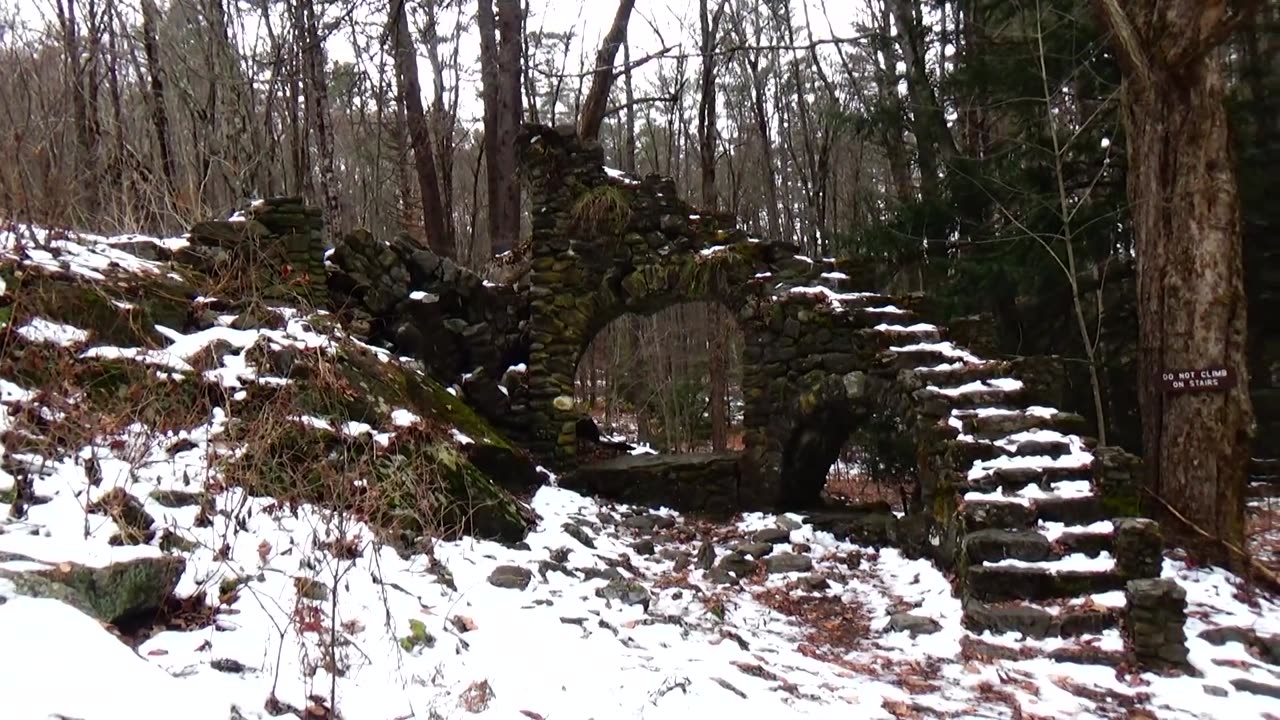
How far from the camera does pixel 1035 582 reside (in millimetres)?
5180

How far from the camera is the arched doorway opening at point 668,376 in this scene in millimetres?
16578

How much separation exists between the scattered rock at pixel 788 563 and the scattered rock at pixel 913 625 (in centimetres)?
146

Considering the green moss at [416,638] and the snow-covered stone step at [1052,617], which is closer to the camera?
the green moss at [416,638]

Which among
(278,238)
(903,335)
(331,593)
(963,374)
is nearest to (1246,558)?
(963,374)

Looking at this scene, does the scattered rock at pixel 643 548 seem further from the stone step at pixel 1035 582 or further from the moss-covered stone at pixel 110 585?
the moss-covered stone at pixel 110 585

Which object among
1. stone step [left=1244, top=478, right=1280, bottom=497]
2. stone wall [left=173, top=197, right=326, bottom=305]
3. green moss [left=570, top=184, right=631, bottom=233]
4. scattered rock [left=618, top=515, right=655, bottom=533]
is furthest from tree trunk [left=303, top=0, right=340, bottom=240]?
stone step [left=1244, top=478, right=1280, bottom=497]

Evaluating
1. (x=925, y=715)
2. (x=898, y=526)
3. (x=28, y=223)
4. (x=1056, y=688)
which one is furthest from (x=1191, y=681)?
(x=28, y=223)

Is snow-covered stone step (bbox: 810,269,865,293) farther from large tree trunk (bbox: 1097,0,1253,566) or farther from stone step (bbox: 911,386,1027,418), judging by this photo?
large tree trunk (bbox: 1097,0,1253,566)

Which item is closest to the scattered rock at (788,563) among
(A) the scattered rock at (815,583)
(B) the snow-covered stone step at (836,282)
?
(A) the scattered rock at (815,583)

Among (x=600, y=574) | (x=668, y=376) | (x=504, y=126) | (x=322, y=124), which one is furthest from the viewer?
(x=668, y=376)

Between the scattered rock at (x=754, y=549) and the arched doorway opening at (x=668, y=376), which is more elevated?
the arched doorway opening at (x=668, y=376)

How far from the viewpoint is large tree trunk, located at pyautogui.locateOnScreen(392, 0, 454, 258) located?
13344 mm

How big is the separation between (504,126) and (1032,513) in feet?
32.6

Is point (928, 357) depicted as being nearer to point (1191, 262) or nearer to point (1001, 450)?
point (1001, 450)
